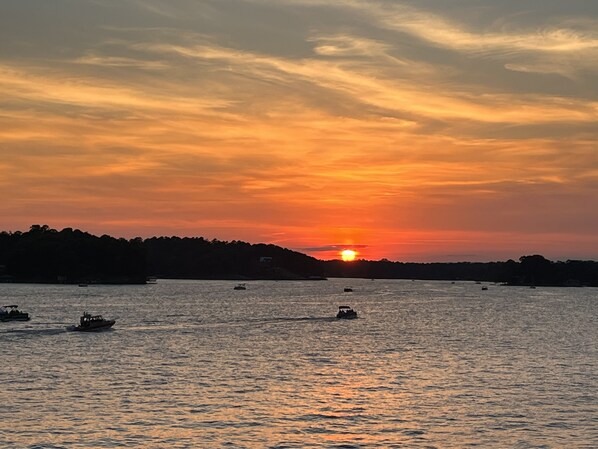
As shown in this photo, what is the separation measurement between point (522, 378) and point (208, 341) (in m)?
57.1

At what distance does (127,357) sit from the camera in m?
108

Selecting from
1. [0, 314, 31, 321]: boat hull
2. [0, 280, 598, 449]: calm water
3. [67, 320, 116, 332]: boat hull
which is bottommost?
[0, 280, 598, 449]: calm water

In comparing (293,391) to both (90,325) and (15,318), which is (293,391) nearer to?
(90,325)

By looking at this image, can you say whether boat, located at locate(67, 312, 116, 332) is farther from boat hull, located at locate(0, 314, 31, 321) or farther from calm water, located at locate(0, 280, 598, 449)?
boat hull, located at locate(0, 314, 31, 321)

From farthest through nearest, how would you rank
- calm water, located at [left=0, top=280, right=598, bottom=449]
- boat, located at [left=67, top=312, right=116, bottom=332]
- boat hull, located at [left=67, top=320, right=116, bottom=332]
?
boat, located at [left=67, top=312, right=116, bottom=332]
boat hull, located at [left=67, top=320, right=116, bottom=332]
calm water, located at [left=0, top=280, right=598, bottom=449]

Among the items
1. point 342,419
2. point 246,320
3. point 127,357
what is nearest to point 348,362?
point 127,357

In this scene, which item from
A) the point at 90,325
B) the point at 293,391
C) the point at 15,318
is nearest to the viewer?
the point at 293,391

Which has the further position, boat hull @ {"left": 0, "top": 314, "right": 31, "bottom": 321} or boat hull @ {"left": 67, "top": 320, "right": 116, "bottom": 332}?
boat hull @ {"left": 0, "top": 314, "right": 31, "bottom": 321}

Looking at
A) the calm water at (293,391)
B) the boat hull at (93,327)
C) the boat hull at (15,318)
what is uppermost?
the boat hull at (15,318)

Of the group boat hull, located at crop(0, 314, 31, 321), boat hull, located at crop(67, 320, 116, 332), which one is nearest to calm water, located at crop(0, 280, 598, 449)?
boat hull, located at crop(67, 320, 116, 332)

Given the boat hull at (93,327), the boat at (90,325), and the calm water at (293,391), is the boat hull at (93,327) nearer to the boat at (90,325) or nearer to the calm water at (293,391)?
the boat at (90,325)

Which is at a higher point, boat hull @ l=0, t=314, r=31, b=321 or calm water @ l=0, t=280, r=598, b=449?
boat hull @ l=0, t=314, r=31, b=321

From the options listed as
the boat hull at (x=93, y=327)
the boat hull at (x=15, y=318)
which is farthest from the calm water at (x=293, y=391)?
the boat hull at (x=15, y=318)

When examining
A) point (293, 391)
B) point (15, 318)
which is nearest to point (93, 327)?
point (15, 318)
